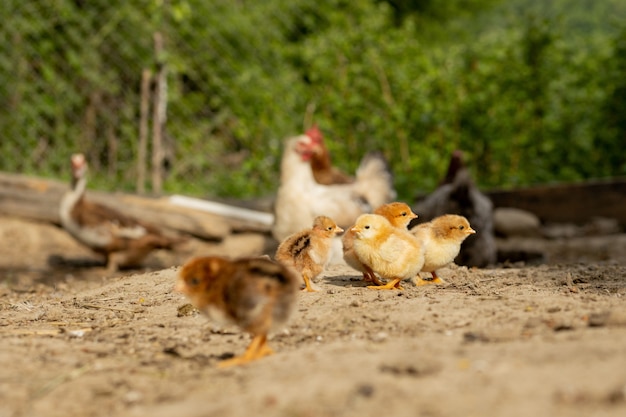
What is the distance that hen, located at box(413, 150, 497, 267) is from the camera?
7.36 m

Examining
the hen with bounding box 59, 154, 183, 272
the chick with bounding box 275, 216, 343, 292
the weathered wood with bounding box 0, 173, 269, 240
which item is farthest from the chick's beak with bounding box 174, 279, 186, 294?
the weathered wood with bounding box 0, 173, 269, 240

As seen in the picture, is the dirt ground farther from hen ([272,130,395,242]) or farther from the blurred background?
the blurred background

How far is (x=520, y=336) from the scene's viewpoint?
11.6ft

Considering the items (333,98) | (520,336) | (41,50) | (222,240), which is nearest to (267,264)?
(520,336)

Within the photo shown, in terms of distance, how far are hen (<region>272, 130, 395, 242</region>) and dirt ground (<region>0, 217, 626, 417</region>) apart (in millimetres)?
1855

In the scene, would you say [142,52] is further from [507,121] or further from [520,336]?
[520,336]

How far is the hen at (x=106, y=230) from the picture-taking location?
897 cm

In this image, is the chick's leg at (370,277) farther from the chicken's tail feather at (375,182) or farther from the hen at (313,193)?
the chicken's tail feather at (375,182)

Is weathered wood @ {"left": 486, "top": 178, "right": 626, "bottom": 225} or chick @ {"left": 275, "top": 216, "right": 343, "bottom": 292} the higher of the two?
weathered wood @ {"left": 486, "top": 178, "right": 626, "bottom": 225}

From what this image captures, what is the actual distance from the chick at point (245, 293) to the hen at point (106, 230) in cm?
544

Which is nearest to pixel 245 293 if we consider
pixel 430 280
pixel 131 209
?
pixel 430 280

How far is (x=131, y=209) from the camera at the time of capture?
32.9ft

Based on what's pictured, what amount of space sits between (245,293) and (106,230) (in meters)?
5.77

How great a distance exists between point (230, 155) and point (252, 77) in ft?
3.42
